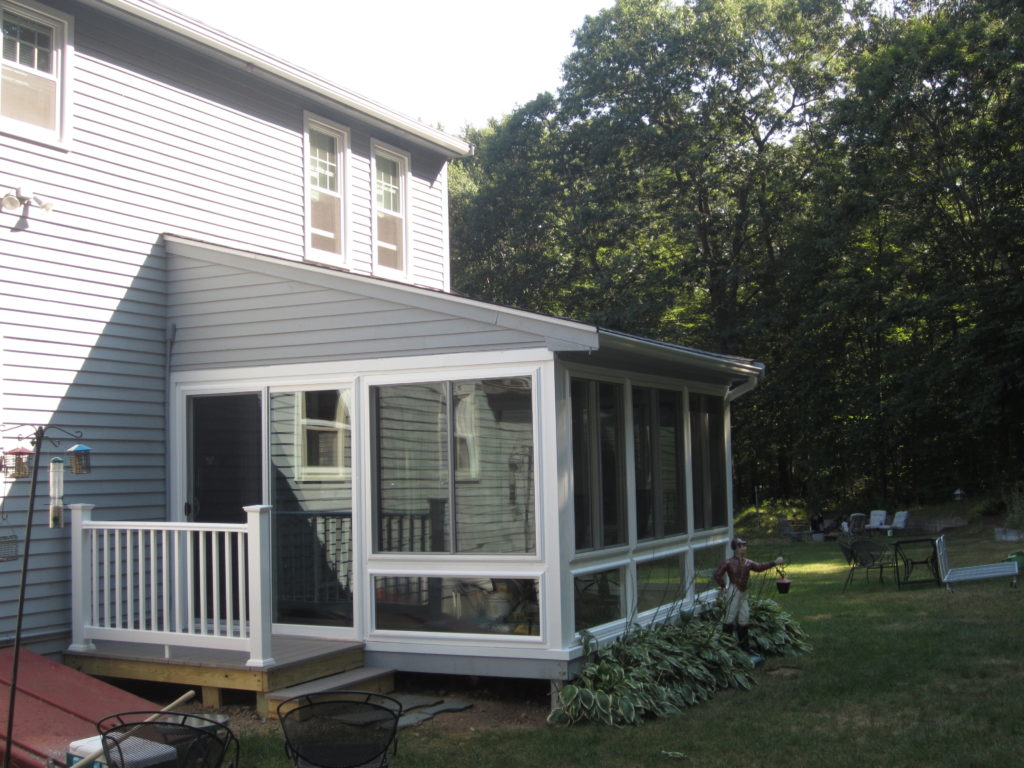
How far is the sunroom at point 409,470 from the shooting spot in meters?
7.29

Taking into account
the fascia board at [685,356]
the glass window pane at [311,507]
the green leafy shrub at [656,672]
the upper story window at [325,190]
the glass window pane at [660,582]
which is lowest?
the green leafy shrub at [656,672]

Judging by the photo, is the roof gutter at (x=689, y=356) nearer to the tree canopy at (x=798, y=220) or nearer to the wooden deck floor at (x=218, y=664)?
the wooden deck floor at (x=218, y=664)

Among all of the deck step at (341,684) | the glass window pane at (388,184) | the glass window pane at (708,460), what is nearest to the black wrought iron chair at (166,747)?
the deck step at (341,684)

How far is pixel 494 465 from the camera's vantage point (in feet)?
24.7

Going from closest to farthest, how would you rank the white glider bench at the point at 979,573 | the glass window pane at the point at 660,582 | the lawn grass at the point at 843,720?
1. the lawn grass at the point at 843,720
2. the glass window pane at the point at 660,582
3. the white glider bench at the point at 979,573

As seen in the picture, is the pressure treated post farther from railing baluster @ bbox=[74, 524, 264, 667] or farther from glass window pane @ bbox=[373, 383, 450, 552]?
glass window pane @ bbox=[373, 383, 450, 552]

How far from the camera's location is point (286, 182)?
10.5 m

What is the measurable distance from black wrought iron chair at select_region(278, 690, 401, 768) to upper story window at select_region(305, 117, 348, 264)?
6.69m

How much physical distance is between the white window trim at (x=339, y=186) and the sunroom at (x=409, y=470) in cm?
204

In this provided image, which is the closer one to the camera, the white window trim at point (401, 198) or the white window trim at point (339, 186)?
the white window trim at point (339, 186)

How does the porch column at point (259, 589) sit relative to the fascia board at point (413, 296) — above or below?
below

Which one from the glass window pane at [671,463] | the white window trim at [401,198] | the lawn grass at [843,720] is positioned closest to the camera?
the lawn grass at [843,720]

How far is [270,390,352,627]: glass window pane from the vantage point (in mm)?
8055

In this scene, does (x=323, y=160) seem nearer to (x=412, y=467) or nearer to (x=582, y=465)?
(x=412, y=467)
